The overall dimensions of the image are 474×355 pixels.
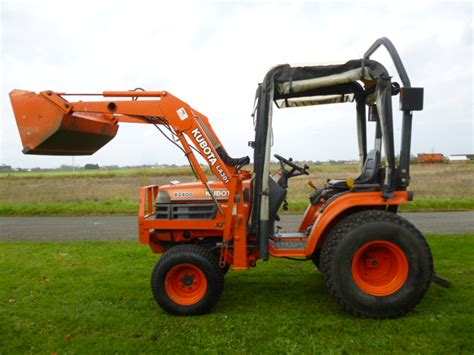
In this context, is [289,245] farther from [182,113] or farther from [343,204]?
[182,113]

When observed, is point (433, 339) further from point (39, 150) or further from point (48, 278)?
point (48, 278)

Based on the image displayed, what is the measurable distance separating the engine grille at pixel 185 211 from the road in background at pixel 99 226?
424cm

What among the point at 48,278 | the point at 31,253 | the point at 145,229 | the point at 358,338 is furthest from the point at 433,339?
the point at 31,253

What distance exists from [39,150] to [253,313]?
309 centimetres

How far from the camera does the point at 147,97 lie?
180 inches

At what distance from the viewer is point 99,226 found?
34.7ft

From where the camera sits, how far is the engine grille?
478 centimetres

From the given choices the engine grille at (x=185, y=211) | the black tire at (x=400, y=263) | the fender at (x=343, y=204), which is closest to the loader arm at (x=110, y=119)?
the engine grille at (x=185, y=211)

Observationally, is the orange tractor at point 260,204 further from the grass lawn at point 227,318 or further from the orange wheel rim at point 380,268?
the grass lawn at point 227,318

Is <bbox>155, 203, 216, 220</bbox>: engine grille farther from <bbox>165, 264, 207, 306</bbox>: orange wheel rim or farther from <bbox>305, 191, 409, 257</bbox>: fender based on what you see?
<bbox>305, 191, 409, 257</bbox>: fender

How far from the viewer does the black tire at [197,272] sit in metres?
4.38

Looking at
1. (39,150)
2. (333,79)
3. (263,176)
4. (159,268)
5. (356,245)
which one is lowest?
(159,268)

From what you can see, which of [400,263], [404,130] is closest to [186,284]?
[400,263]

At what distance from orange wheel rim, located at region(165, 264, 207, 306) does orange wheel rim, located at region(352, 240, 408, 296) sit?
1707 mm
